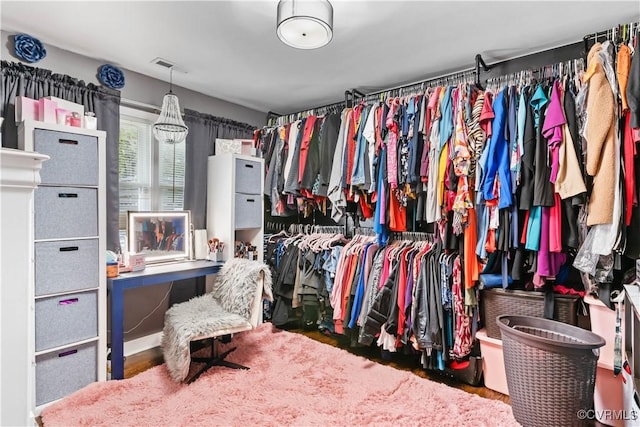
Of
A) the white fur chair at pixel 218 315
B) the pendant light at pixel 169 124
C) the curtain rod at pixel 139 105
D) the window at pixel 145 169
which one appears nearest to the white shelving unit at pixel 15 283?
the white fur chair at pixel 218 315

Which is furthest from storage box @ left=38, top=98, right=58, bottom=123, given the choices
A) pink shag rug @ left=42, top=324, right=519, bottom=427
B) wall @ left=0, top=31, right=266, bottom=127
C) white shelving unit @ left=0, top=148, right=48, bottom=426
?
white shelving unit @ left=0, top=148, right=48, bottom=426

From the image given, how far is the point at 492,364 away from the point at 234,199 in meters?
2.38

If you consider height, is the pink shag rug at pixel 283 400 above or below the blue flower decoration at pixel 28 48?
below

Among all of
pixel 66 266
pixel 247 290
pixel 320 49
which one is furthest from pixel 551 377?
pixel 66 266

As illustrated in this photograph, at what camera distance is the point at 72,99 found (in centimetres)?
246

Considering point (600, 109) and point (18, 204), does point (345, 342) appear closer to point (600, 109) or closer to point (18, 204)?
point (600, 109)

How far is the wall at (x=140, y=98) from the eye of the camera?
95.5 inches

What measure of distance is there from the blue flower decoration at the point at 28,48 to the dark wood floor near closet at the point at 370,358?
7.35 ft

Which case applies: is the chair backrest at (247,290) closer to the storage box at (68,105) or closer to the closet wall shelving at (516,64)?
the storage box at (68,105)

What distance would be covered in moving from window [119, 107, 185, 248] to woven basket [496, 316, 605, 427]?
2.85 metres

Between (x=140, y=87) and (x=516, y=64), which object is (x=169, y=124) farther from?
(x=516, y=64)

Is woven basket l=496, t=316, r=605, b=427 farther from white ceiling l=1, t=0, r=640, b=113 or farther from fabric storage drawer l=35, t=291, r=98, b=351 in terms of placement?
fabric storage drawer l=35, t=291, r=98, b=351

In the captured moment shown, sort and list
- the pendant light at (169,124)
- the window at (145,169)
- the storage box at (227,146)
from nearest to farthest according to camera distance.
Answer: the pendant light at (169,124) < the window at (145,169) < the storage box at (227,146)

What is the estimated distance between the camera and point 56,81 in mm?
2369
